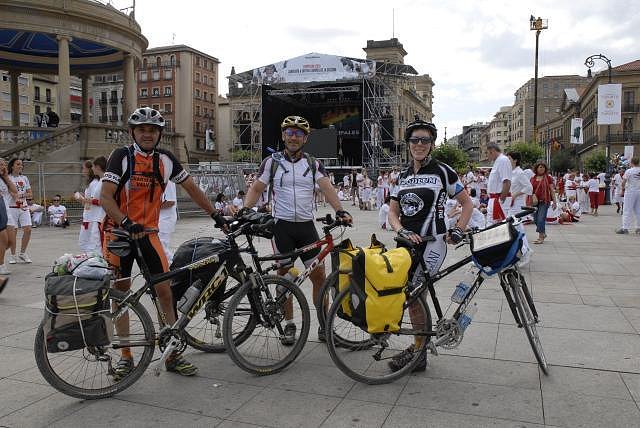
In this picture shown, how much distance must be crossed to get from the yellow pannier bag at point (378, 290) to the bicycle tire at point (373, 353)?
143 millimetres

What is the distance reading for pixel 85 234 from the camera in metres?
7.84

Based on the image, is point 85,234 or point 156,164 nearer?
point 156,164

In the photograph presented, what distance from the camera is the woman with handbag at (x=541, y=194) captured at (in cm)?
1127

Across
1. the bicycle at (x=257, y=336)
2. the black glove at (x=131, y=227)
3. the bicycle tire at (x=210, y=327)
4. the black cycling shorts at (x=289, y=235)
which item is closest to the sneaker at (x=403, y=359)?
the bicycle at (x=257, y=336)

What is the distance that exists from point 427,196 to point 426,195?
11 millimetres

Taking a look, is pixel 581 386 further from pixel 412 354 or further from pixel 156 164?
pixel 156 164

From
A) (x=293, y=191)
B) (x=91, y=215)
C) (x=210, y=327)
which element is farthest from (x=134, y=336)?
(x=91, y=215)

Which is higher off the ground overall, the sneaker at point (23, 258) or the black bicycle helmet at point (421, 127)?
the black bicycle helmet at point (421, 127)

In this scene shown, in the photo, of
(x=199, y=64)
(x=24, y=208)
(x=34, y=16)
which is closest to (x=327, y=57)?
(x=34, y=16)

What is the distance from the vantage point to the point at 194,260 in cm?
411

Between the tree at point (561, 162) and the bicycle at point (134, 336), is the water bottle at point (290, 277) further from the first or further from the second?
the tree at point (561, 162)

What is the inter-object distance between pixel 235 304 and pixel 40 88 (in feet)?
281

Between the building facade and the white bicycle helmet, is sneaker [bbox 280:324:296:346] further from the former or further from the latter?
the building facade

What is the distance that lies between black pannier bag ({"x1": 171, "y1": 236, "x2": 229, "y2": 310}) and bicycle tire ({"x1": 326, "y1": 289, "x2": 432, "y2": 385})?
930 millimetres
